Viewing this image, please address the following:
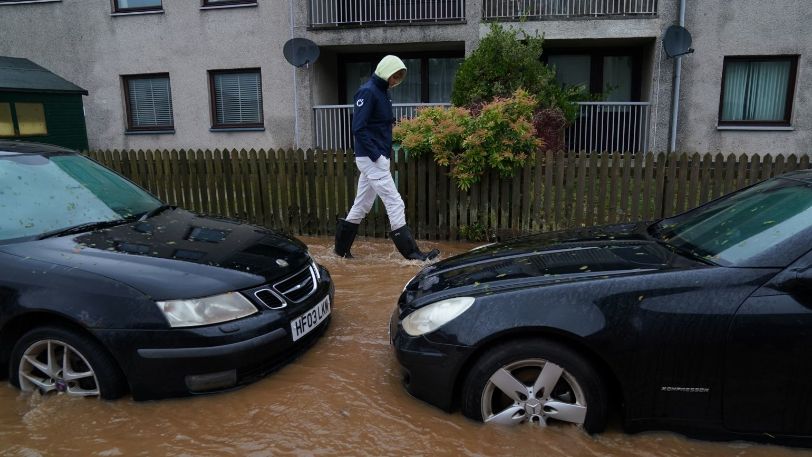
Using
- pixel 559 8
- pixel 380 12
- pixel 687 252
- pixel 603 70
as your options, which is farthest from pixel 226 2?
pixel 687 252

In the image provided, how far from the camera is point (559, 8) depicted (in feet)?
37.8

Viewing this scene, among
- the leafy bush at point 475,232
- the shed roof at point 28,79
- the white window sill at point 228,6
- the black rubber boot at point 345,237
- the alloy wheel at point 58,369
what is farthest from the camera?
the white window sill at point 228,6

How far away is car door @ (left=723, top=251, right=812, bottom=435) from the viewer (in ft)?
7.47

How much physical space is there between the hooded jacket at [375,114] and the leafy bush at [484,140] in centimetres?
98

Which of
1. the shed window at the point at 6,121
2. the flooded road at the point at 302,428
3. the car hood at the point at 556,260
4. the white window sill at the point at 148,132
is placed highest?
the shed window at the point at 6,121

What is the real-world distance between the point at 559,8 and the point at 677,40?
2.53m

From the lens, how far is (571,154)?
21.2ft

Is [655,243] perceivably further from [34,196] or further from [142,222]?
[34,196]

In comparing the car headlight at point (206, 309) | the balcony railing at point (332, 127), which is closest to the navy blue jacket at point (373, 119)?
the car headlight at point (206, 309)

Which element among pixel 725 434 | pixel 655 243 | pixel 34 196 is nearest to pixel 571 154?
pixel 655 243

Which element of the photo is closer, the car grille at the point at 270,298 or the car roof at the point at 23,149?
the car grille at the point at 270,298

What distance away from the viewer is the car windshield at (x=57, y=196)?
330 centimetres

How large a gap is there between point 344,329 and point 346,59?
11.1m

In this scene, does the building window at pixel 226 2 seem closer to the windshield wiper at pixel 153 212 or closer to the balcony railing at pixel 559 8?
the balcony railing at pixel 559 8
